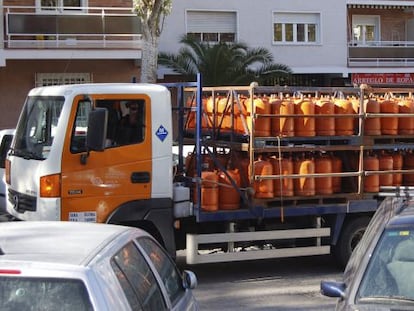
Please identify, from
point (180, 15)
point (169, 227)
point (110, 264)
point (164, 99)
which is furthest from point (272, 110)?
point (180, 15)

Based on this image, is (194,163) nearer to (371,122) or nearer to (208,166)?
(208,166)

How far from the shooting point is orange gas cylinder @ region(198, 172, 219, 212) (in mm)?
8242

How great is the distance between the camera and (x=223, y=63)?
23328mm

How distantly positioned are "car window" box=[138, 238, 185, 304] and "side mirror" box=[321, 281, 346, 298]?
37.3 inches

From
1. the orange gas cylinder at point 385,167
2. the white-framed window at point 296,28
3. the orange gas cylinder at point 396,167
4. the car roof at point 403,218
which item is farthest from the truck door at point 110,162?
the white-framed window at point 296,28

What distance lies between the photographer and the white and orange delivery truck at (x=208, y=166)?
301 inches

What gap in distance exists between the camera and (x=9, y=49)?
70.0 feet

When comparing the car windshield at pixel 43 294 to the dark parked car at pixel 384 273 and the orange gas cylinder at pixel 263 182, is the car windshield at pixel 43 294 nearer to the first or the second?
the dark parked car at pixel 384 273

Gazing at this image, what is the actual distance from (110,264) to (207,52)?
20614mm

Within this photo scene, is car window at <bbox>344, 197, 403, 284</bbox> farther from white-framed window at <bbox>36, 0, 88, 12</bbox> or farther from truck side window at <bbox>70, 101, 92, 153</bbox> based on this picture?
white-framed window at <bbox>36, 0, 88, 12</bbox>

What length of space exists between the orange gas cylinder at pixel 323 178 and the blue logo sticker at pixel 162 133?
208 cm

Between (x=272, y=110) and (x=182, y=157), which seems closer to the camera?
(x=272, y=110)

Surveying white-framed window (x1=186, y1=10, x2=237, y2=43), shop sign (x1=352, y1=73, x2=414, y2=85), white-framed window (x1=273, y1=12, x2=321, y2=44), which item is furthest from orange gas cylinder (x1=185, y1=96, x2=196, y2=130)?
shop sign (x1=352, y1=73, x2=414, y2=85)

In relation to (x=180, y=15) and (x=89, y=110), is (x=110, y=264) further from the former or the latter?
(x=180, y=15)
